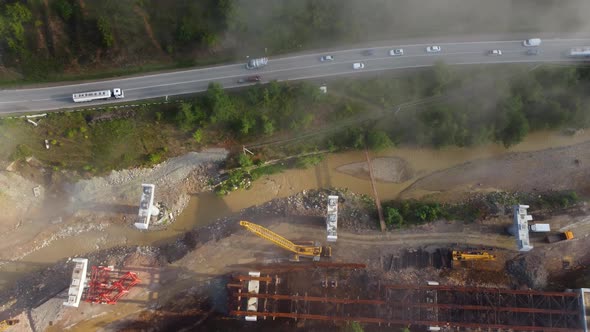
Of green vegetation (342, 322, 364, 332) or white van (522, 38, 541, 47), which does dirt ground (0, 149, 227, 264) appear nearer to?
green vegetation (342, 322, 364, 332)

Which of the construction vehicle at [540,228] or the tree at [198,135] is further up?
the tree at [198,135]

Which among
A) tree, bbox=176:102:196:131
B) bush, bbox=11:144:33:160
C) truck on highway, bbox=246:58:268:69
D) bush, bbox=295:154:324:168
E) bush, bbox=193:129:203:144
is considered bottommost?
bush, bbox=11:144:33:160

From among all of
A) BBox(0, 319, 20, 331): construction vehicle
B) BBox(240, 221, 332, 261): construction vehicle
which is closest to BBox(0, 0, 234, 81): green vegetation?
BBox(240, 221, 332, 261): construction vehicle

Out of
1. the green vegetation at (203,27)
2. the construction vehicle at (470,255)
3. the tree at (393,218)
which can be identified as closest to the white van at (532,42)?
the green vegetation at (203,27)

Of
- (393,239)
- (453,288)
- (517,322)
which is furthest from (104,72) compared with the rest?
(517,322)

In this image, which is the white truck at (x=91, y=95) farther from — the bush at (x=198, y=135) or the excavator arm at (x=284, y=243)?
the excavator arm at (x=284, y=243)

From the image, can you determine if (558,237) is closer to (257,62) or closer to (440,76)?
(440,76)
